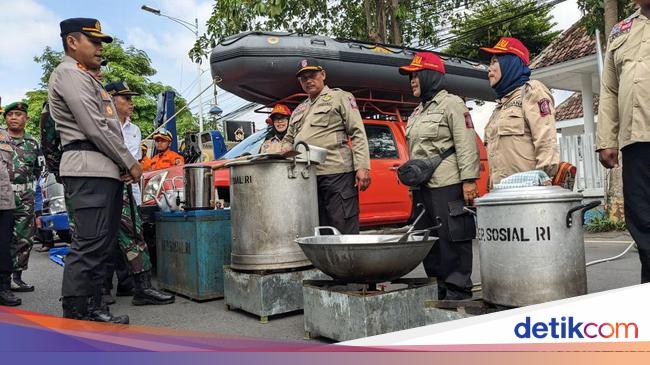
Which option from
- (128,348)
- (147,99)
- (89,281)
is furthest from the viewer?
(147,99)

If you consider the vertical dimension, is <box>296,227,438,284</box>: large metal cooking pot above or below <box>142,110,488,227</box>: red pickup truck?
below

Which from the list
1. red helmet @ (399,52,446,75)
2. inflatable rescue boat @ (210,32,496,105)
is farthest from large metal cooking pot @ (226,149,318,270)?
inflatable rescue boat @ (210,32,496,105)

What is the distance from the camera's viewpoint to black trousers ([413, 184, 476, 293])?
3.65 meters

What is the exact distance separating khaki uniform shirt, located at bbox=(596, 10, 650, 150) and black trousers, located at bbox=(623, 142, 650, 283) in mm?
74

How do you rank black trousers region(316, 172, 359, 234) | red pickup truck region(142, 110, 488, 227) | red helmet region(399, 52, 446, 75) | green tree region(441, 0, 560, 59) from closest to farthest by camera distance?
red helmet region(399, 52, 446, 75)
black trousers region(316, 172, 359, 234)
red pickup truck region(142, 110, 488, 227)
green tree region(441, 0, 560, 59)

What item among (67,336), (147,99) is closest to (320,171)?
(67,336)

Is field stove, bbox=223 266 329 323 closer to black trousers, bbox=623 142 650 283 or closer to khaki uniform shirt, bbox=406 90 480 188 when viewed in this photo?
khaki uniform shirt, bbox=406 90 480 188

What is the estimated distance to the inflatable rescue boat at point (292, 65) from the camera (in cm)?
654

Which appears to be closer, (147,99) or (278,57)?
(278,57)

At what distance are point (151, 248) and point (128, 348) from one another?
3996 mm

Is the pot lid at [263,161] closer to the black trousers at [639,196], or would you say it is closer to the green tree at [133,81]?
the black trousers at [639,196]

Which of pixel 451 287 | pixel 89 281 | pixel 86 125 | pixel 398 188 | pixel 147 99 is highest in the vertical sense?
pixel 147 99

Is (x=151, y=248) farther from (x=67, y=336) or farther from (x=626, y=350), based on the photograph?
(x=626, y=350)

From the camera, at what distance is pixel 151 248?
5754 mm
